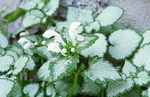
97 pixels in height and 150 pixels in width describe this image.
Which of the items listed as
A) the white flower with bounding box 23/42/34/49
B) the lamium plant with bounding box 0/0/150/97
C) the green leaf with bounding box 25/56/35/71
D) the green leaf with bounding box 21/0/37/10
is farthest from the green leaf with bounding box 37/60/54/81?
the green leaf with bounding box 21/0/37/10

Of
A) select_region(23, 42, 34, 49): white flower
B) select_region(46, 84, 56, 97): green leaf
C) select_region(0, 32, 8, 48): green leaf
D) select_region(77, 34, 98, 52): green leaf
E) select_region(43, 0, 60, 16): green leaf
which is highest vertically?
select_region(77, 34, 98, 52): green leaf

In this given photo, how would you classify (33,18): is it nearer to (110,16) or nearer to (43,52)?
(43,52)

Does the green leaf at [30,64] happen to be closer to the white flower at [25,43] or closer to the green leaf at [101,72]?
the white flower at [25,43]

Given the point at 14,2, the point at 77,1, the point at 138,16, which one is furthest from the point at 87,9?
the point at 14,2

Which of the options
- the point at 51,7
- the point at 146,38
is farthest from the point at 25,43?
the point at 146,38

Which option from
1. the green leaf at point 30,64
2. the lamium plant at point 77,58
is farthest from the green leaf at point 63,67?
the green leaf at point 30,64

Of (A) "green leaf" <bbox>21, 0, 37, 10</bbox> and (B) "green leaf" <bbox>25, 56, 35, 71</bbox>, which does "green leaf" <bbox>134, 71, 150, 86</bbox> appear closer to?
(B) "green leaf" <bbox>25, 56, 35, 71</bbox>
